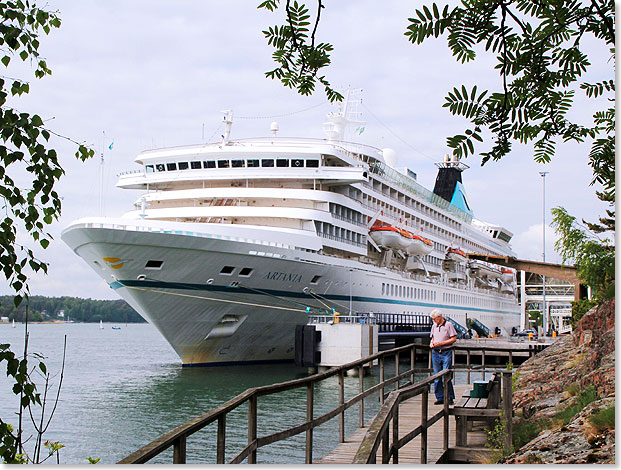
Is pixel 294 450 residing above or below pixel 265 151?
below

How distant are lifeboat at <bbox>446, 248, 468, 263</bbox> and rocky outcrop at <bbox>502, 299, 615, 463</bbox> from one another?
27.6m

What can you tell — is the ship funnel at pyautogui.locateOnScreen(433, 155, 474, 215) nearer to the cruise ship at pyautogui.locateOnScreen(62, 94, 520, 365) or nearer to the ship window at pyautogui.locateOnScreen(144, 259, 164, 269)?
the cruise ship at pyautogui.locateOnScreen(62, 94, 520, 365)

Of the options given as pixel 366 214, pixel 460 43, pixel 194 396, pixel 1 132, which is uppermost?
pixel 366 214

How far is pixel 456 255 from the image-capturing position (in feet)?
148

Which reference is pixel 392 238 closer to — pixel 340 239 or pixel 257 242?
pixel 340 239

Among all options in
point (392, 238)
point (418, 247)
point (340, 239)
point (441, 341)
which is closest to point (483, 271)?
point (418, 247)

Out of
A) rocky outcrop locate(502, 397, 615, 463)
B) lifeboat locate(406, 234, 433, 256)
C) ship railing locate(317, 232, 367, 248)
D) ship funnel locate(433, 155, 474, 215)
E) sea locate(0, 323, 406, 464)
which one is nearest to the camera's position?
rocky outcrop locate(502, 397, 615, 463)

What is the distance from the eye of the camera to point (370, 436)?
4.32 meters

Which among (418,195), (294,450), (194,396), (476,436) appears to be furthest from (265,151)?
(476,436)

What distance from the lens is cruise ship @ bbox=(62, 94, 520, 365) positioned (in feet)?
74.4

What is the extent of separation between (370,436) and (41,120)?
2.52 m

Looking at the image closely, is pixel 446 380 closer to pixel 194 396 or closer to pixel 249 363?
pixel 194 396

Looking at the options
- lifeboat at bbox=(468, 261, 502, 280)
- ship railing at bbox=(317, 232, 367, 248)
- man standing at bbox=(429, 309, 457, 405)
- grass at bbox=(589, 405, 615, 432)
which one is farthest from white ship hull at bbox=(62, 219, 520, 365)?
lifeboat at bbox=(468, 261, 502, 280)

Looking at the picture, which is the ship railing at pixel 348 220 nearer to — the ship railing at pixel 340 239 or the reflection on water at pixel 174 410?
the ship railing at pixel 340 239
